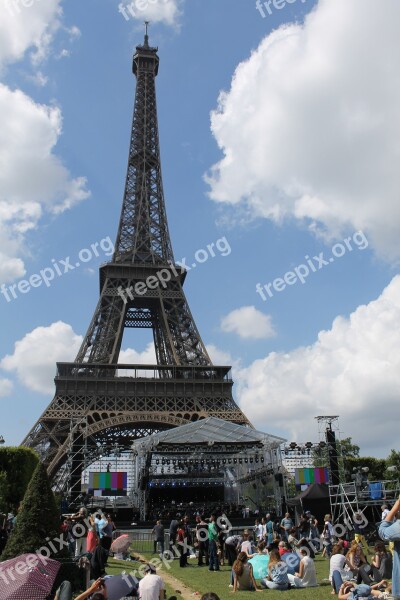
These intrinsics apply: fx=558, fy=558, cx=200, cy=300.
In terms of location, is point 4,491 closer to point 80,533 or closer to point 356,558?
point 80,533

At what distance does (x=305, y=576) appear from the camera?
11.5 meters

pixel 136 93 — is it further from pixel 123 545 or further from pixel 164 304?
pixel 123 545

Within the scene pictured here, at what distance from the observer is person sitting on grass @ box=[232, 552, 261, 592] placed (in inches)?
440

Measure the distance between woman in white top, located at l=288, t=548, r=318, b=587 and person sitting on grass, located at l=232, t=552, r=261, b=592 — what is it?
32.8 inches

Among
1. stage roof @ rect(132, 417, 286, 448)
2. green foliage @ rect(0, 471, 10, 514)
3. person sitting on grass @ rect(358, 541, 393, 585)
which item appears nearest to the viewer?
person sitting on grass @ rect(358, 541, 393, 585)

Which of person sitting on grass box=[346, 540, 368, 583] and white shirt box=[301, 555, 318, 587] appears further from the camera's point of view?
white shirt box=[301, 555, 318, 587]

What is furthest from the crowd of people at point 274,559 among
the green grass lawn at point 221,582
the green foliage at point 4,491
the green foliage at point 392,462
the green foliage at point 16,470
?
the green foliage at point 392,462

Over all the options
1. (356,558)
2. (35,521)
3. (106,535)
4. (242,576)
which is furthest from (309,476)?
(35,521)

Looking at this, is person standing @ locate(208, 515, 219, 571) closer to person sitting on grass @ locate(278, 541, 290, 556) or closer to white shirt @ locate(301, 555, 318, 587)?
person sitting on grass @ locate(278, 541, 290, 556)

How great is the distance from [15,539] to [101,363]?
115 feet

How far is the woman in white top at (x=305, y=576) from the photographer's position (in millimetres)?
11453

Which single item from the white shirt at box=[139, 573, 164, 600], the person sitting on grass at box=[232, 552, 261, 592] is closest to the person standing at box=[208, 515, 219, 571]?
the person sitting on grass at box=[232, 552, 261, 592]

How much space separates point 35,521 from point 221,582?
441 centimetres

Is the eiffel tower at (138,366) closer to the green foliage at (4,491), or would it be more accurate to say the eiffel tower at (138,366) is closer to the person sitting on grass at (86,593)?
the green foliage at (4,491)
